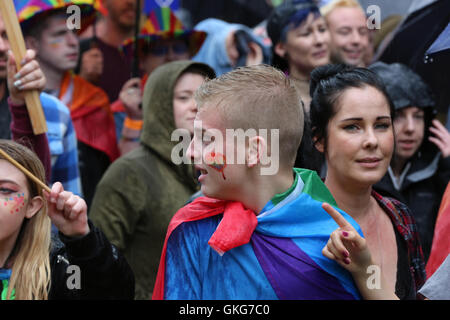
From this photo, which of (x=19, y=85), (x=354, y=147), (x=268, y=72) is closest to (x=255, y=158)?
(x=268, y=72)

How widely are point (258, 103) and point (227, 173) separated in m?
0.27

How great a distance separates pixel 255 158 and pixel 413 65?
105 inches

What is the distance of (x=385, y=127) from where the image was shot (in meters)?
3.04

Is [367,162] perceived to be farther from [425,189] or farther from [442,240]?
[425,189]

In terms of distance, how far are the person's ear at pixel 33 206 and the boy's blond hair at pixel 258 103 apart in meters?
0.84

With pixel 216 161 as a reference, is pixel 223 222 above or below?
below

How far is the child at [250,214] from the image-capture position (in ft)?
7.57

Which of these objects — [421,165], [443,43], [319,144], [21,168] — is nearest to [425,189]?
[421,165]

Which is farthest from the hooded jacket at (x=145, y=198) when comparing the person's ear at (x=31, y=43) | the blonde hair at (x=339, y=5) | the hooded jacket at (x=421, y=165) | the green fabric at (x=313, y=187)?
the blonde hair at (x=339, y=5)

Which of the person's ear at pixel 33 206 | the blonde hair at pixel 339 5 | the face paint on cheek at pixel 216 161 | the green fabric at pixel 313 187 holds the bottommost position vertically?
the person's ear at pixel 33 206

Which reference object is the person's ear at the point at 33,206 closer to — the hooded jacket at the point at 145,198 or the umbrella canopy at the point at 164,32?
the hooded jacket at the point at 145,198

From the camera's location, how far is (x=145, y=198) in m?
3.87

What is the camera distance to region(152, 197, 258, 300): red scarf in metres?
2.28

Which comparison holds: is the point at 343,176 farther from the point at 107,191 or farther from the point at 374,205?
the point at 107,191
